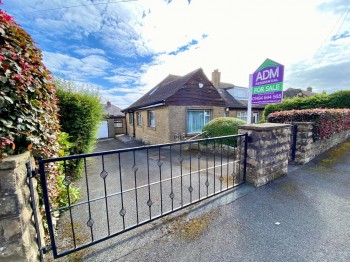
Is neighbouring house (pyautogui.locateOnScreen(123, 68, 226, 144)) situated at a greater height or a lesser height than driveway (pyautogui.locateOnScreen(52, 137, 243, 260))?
greater

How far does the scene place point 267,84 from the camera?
590 centimetres

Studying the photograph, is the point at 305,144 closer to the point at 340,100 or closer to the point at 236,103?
the point at 340,100

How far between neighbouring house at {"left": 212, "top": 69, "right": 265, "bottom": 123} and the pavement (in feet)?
34.3

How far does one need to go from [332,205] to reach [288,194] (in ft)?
1.88

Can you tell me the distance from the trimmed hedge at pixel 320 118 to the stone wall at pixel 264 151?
6.22ft

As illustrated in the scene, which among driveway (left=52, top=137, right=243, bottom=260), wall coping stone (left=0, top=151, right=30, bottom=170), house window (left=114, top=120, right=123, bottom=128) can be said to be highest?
wall coping stone (left=0, top=151, right=30, bottom=170)

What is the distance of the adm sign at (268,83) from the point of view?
18.2 feet

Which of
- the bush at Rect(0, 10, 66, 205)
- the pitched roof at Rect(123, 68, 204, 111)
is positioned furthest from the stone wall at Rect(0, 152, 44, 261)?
the pitched roof at Rect(123, 68, 204, 111)

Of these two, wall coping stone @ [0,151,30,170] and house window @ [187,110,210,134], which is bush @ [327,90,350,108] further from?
wall coping stone @ [0,151,30,170]

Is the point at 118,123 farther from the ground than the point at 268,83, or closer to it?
closer to it

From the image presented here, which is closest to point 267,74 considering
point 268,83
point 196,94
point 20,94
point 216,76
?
point 268,83

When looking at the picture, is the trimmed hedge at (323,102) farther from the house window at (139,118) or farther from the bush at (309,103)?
the house window at (139,118)

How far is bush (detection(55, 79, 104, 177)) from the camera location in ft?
12.6

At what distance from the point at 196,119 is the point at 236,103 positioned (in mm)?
7388
